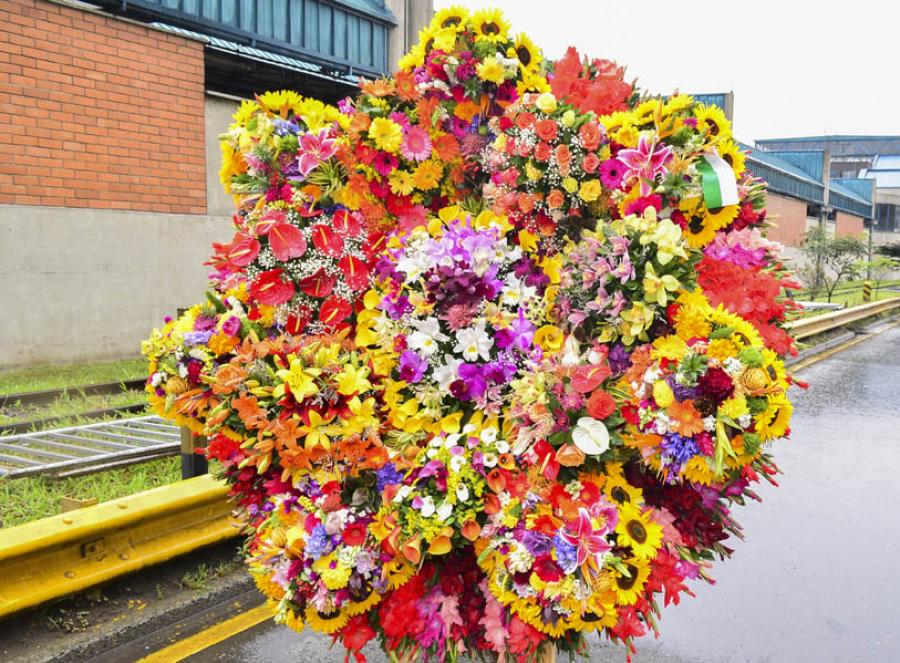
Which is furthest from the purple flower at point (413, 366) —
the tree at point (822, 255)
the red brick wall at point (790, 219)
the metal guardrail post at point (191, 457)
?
the red brick wall at point (790, 219)

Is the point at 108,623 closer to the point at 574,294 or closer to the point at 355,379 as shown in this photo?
the point at 355,379

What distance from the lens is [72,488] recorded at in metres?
4.72

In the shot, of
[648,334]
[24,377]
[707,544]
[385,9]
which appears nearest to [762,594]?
[707,544]

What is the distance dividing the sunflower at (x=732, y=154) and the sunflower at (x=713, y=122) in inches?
1.0

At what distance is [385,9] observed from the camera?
15359 mm

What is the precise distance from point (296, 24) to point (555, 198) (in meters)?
12.5

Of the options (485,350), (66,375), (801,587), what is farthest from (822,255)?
(485,350)

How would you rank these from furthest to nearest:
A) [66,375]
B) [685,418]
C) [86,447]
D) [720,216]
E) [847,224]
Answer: [847,224]
[66,375]
[86,447]
[720,216]
[685,418]

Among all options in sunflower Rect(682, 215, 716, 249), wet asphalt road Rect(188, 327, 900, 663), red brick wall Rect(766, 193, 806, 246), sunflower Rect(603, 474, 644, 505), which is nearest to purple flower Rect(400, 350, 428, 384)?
sunflower Rect(603, 474, 644, 505)

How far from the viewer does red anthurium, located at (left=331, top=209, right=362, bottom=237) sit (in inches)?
96.1

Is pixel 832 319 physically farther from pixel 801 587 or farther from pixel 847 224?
pixel 847 224

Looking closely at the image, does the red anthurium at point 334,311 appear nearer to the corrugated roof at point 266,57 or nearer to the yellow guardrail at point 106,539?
the yellow guardrail at point 106,539

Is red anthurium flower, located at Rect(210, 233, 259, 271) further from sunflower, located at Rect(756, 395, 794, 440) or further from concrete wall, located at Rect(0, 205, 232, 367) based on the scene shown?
concrete wall, located at Rect(0, 205, 232, 367)

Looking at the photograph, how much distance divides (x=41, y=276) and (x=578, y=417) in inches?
344
